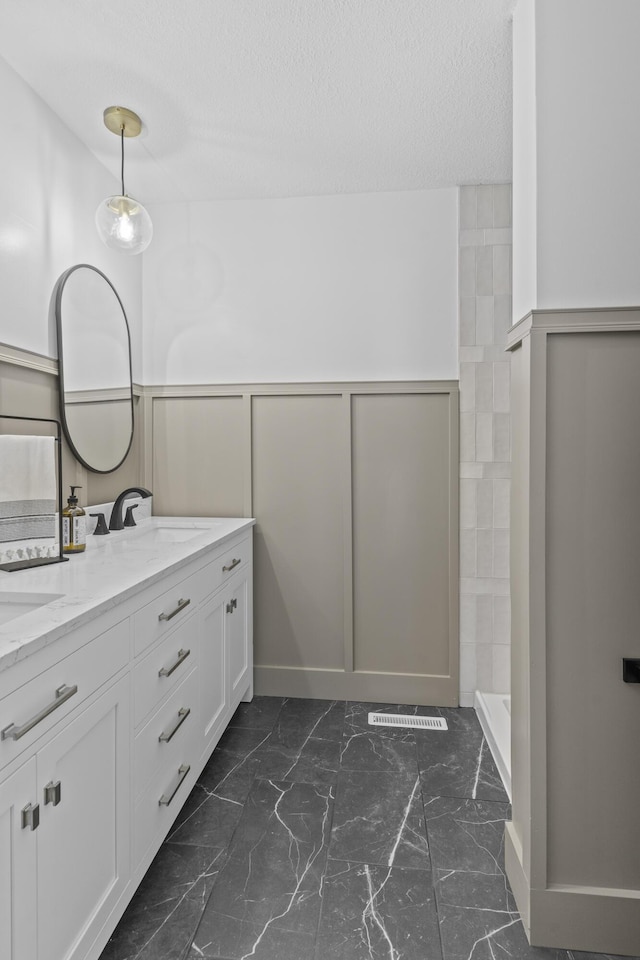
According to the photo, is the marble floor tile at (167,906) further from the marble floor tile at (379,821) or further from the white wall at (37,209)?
the white wall at (37,209)

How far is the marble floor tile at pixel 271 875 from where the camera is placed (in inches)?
55.3

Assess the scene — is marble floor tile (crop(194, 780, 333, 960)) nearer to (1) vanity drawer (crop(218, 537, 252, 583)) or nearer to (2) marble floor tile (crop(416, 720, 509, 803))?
(2) marble floor tile (crop(416, 720, 509, 803))

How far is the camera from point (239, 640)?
254 centimetres

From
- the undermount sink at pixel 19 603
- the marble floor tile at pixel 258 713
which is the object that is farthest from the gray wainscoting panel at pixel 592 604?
the marble floor tile at pixel 258 713

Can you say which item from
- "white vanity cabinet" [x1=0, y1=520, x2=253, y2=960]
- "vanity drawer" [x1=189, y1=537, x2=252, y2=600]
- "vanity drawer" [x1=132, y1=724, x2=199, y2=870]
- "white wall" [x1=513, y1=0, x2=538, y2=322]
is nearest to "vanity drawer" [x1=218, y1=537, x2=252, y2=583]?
"vanity drawer" [x1=189, y1=537, x2=252, y2=600]

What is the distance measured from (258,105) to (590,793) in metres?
2.49

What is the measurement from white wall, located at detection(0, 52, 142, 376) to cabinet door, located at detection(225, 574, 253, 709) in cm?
124

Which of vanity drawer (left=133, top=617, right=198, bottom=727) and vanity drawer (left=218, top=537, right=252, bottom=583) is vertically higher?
vanity drawer (left=218, top=537, right=252, bottom=583)

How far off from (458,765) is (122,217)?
254cm

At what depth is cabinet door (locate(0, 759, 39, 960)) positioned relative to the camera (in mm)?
922

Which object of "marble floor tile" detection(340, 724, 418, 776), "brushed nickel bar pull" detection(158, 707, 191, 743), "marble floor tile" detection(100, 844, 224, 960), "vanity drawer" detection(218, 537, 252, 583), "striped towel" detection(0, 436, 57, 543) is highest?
"striped towel" detection(0, 436, 57, 543)

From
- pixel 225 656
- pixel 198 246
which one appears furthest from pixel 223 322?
pixel 225 656

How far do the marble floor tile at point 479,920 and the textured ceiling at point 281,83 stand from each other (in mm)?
2568

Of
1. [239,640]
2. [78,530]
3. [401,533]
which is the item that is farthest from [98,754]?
[401,533]
